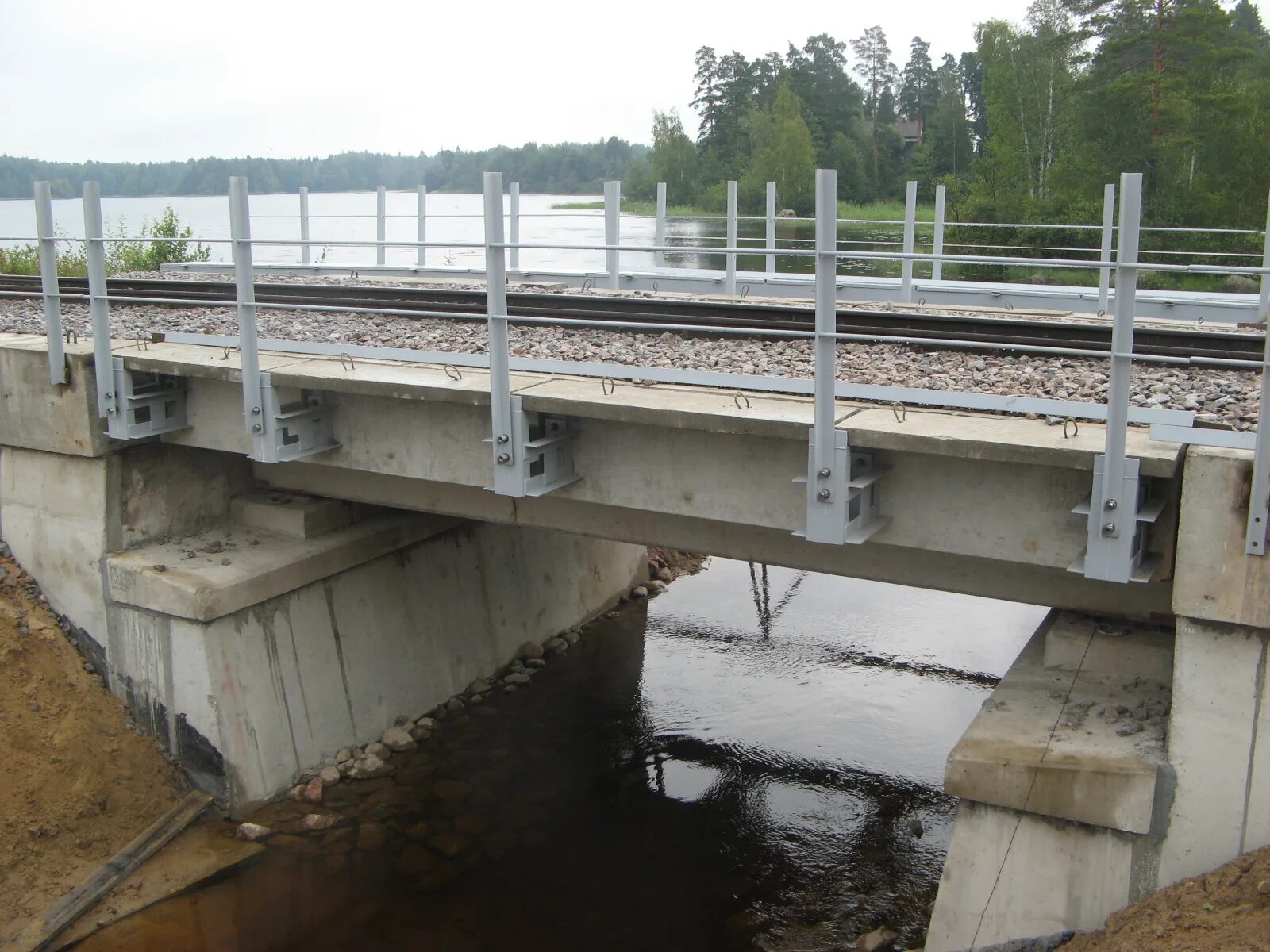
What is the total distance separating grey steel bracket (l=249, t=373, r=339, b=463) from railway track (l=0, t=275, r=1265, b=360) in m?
0.70

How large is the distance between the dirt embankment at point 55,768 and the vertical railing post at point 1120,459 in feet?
24.8

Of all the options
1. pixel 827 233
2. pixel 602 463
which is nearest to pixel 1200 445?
pixel 827 233

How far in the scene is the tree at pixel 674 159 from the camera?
85688mm

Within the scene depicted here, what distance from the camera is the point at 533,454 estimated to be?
7668 mm

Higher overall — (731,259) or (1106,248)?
(1106,248)

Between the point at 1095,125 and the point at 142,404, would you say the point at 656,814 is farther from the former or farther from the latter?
the point at 1095,125

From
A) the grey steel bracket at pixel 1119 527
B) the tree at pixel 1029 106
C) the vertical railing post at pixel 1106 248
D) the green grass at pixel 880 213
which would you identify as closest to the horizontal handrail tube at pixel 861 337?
the grey steel bracket at pixel 1119 527

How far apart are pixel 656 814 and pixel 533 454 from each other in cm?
392

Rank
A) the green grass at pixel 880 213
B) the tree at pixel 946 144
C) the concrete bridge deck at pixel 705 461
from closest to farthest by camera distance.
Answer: the concrete bridge deck at pixel 705 461, the green grass at pixel 880 213, the tree at pixel 946 144

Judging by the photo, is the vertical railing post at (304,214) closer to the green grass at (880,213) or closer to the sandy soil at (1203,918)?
the sandy soil at (1203,918)

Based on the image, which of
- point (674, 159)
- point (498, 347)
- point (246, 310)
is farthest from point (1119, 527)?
point (674, 159)

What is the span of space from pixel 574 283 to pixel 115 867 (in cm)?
980

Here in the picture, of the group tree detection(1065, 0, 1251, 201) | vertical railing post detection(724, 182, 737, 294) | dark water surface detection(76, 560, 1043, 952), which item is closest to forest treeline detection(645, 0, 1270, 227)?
tree detection(1065, 0, 1251, 201)

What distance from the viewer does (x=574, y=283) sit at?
1645 cm
